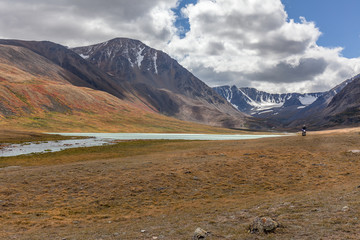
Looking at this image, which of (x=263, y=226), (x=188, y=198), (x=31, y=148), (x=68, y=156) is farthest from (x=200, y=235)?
(x=31, y=148)

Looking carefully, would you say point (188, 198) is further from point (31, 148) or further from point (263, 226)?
point (31, 148)

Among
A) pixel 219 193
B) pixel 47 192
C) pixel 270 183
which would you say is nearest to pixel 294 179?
pixel 270 183

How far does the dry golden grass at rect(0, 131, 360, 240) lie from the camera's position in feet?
49.4

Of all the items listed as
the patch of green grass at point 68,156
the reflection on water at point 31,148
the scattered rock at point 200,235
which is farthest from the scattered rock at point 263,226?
the reflection on water at point 31,148

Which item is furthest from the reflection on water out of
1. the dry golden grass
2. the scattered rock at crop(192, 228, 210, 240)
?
the scattered rock at crop(192, 228, 210, 240)

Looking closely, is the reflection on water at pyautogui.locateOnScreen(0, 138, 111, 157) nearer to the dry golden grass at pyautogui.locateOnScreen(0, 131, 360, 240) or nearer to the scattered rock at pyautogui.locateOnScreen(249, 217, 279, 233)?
the dry golden grass at pyautogui.locateOnScreen(0, 131, 360, 240)

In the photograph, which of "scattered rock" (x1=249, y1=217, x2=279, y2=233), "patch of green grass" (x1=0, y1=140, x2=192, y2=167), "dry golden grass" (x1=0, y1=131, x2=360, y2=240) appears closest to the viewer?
"scattered rock" (x1=249, y1=217, x2=279, y2=233)

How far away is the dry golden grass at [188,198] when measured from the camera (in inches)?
592

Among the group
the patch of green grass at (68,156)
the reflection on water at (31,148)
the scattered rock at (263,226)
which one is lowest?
the reflection on water at (31,148)

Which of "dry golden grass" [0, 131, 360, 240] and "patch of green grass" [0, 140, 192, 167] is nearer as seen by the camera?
"dry golden grass" [0, 131, 360, 240]

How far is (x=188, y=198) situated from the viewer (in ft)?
81.3

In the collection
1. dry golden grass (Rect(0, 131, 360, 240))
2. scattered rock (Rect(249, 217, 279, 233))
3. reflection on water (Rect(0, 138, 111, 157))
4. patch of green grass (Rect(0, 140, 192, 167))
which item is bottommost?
reflection on water (Rect(0, 138, 111, 157))

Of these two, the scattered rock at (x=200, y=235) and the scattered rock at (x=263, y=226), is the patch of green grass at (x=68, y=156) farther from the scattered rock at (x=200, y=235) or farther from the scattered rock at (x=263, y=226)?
the scattered rock at (x=263, y=226)

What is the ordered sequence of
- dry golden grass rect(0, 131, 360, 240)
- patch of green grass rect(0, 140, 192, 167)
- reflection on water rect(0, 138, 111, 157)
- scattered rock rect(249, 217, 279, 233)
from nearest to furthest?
scattered rock rect(249, 217, 279, 233) → dry golden grass rect(0, 131, 360, 240) → patch of green grass rect(0, 140, 192, 167) → reflection on water rect(0, 138, 111, 157)
